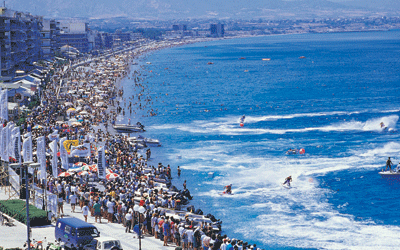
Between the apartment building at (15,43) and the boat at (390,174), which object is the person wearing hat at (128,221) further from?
the apartment building at (15,43)

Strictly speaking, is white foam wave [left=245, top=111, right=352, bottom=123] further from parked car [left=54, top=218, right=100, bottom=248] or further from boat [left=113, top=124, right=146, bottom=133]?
parked car [left=54, top=218, right=100, bottom=248]

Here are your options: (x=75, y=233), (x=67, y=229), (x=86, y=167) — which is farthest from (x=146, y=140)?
(x=75, y=233)

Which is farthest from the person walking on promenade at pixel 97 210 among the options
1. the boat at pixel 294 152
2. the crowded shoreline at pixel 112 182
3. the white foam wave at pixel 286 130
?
the white foam wave at pixel 286 130

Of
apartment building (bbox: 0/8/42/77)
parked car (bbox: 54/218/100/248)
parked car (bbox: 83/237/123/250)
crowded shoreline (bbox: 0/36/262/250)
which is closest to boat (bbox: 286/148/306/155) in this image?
crowded shoreline (bbox: 0/36/262/250)

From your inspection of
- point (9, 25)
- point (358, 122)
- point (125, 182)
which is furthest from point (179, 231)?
point (9, 25)

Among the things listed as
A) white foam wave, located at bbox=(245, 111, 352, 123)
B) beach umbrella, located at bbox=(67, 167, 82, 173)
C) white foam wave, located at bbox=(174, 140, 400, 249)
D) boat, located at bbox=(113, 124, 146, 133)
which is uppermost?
beach umbrella, located at bbox=(67, 167, 82, 173)

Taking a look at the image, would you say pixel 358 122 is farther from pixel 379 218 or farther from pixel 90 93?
pixel 90 93

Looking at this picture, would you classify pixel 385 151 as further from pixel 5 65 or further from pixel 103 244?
pixel 5 65
